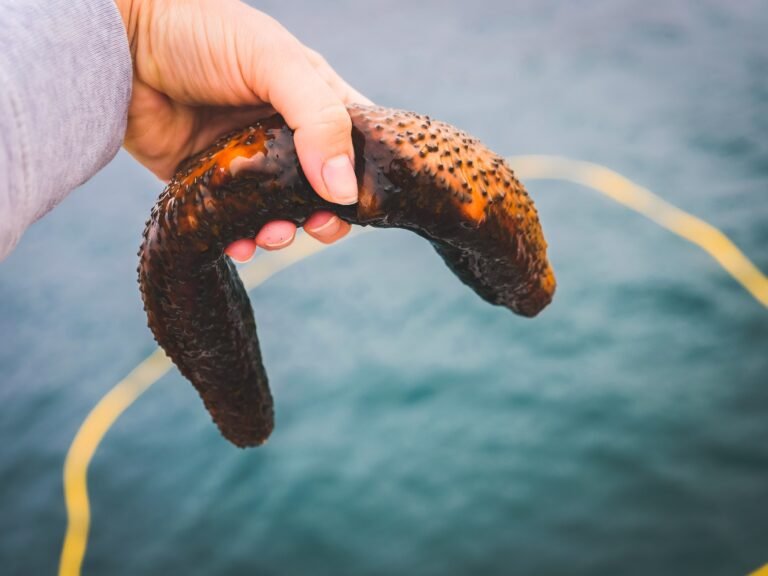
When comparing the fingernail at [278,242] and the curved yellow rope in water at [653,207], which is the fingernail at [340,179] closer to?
the fingernail at [278,242]

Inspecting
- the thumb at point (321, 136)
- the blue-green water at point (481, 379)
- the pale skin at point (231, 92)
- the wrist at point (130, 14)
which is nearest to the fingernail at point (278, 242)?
the pale skin at point (231, 92)

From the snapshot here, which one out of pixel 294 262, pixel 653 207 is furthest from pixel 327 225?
pixel 653 207

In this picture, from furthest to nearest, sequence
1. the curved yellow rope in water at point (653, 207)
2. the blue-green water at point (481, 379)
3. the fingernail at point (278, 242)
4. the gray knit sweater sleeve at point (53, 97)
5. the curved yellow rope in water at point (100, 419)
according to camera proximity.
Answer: the curved yellow rope in water at point (653, 207) → the curved yellow rope in water at point (100, 419) → the blue-green water at point (481, 379) → the fingernail at point (278, 242) → the gray knit sweater sleeve at point (53, 97)

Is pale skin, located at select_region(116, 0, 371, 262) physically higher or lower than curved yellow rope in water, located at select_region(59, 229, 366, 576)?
higher

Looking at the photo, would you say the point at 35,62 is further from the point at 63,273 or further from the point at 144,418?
the point at 63,273

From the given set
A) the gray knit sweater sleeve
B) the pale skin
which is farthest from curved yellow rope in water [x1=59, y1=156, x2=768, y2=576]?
the gray knit sweater sleeve

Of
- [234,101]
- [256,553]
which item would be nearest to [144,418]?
[256,553]

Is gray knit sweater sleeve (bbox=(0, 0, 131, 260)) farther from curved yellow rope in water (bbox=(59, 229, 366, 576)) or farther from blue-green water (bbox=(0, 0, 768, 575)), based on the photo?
curved yellow rope in water (bbox=(59, 229, 366, 576))
